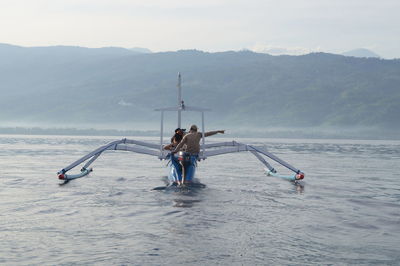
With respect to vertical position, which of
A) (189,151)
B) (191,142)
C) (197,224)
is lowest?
(197,224)

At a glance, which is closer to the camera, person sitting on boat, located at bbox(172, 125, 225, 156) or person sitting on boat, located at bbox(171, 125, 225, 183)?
person sitting on boat, located at bbox(171, 125, 225, 183)

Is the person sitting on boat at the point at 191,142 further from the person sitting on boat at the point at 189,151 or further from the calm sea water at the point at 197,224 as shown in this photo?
the calm sea water at the point at 197,224

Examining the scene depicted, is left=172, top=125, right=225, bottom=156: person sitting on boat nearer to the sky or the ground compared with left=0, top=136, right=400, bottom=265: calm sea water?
nearer to the sky

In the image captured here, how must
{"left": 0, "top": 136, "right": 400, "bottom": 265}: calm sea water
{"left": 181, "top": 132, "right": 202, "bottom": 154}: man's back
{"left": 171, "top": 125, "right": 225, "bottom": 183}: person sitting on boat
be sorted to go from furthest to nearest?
{"left": 181, "top": 132, "right": 202, "bottom": 154}: man's back
{"left": 171, "top": 125, "right": 225, "bottom": 183}: person sitting on boat
{"left": 0, "top": 136, "right": 400, "bottom": 265}: calm sea water

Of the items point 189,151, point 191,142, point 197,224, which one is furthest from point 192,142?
point 197,224

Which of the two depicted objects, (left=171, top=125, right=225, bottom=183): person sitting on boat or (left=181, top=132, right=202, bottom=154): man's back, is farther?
(left=181, top=132, right=202, bottom=154): man's back

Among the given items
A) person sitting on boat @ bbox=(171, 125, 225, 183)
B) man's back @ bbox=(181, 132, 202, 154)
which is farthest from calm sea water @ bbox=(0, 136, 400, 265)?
man's back @ bbox=(181, 132, 202, 154)

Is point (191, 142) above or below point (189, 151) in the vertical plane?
above

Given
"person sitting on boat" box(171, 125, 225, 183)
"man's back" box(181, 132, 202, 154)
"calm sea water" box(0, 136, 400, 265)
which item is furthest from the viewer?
"man's back" box(181, 132, 202, 154)

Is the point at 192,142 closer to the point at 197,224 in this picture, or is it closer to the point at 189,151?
the point at 189,151

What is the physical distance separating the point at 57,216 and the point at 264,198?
7.82 metres

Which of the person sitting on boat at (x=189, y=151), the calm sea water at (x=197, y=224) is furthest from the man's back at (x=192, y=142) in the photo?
the calm sea water at (x=197, y=224)

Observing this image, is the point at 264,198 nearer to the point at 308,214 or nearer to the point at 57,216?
the point at 308,214

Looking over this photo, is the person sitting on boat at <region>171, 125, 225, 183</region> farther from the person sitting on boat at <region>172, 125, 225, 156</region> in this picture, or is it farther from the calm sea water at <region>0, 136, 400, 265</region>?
the calm sea water at <region>0, 136, 400, 265</region>
